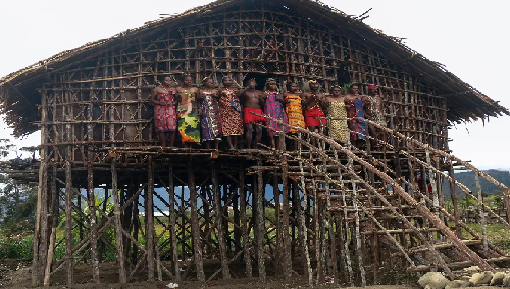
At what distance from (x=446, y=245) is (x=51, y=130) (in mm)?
8607

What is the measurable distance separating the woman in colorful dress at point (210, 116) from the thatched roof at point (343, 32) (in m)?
2.14

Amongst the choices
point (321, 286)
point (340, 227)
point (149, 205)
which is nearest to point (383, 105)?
point (340, 227)

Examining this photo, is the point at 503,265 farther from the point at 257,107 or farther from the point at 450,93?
the point at 450,93

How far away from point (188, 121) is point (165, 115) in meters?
0.53

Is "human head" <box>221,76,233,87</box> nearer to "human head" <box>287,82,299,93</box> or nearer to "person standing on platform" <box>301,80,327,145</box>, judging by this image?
"human head" <box>287,82,299,93</box>

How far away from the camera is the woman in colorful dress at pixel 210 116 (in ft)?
32.0

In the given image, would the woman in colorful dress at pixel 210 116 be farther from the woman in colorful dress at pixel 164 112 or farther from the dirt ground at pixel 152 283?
the dirt ground at pixel 152 283

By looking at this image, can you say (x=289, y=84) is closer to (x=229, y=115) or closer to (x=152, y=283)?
(x=229, y=115)

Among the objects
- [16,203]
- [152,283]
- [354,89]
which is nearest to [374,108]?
[354,89]

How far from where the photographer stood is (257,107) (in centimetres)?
1009

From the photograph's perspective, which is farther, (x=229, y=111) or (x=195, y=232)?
(x=195, y=232)

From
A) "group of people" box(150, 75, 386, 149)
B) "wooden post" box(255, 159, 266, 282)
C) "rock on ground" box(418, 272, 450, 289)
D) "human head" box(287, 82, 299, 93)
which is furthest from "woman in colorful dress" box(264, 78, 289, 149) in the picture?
"rock on ground" box(418, 272, 450, 289)

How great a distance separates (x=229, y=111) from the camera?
9930mm

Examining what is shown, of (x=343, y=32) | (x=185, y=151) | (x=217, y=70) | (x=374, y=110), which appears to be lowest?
(x=185, y=151)
